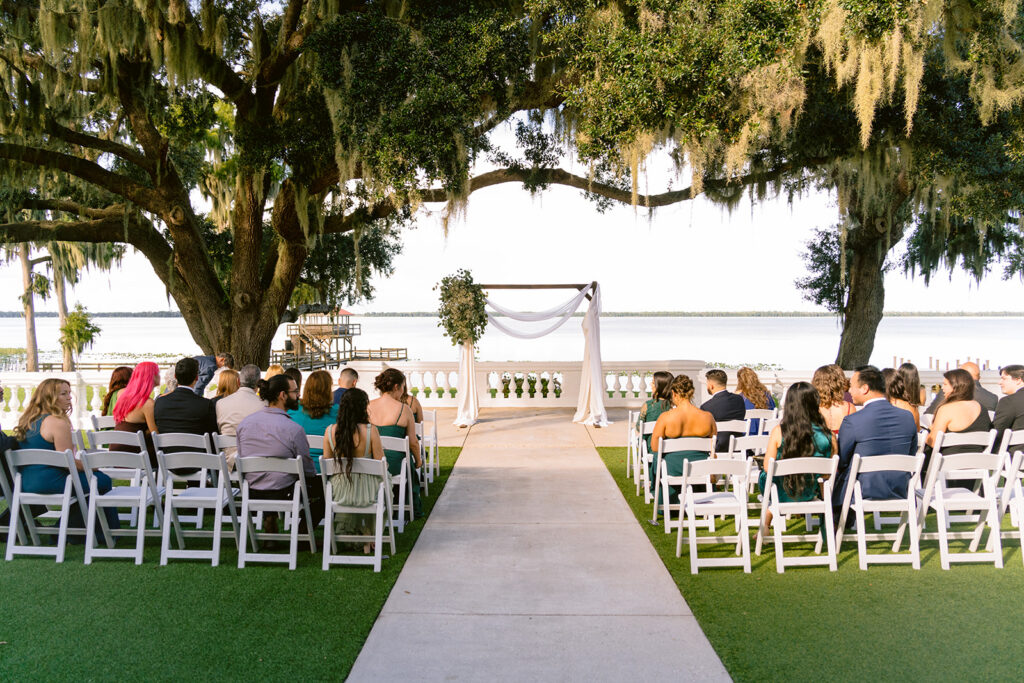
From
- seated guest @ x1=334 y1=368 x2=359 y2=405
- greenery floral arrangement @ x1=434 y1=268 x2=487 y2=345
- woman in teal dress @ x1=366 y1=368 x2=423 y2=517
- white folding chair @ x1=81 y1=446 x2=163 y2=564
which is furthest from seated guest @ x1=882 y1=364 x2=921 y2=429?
greenery floral arrangement @ x1=434 y1=268 x2=487 y2=345

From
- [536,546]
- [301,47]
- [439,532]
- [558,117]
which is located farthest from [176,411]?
[558,117]

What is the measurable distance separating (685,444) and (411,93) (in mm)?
5544

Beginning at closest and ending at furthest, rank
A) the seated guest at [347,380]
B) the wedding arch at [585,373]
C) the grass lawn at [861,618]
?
1. the grass lawn at [861,618]
2. the seated guest at [347,380]
3. the wedding arch at [585,373]

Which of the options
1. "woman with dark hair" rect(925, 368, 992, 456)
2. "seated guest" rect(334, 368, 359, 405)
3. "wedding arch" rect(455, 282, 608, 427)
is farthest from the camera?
"wedding arch" rect(455, 282, 608, 427)

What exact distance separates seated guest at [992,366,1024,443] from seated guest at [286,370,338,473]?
5278mm

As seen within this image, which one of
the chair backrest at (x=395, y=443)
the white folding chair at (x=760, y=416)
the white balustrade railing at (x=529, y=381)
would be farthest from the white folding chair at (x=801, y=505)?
the white balustrade railing at (x=529, y=381)

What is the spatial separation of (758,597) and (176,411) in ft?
14.4

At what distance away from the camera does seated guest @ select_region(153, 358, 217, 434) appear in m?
5.67

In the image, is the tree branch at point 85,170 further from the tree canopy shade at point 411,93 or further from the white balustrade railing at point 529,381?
the white balustrade railing at point 529,381

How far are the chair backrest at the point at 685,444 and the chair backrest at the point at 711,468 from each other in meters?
0.61

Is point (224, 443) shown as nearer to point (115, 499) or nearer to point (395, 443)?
point (115, 499)

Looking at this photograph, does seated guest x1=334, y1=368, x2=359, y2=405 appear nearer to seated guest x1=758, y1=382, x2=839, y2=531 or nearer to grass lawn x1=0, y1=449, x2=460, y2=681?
grass lawn x1=0, y1=449, x2=460, y2=681

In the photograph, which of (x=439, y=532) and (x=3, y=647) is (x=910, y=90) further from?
(x=3, y=647)

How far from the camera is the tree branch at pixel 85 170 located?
976cm
